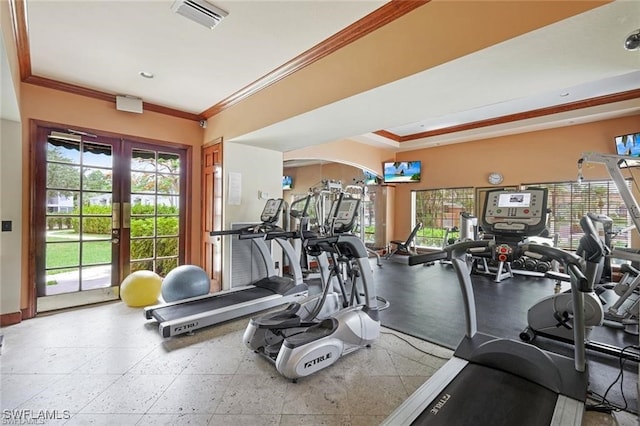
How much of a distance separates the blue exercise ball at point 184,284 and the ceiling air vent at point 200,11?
2.90m

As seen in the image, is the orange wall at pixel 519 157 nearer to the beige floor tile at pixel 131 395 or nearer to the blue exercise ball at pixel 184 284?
the blue exercise ball at pixel 184 284

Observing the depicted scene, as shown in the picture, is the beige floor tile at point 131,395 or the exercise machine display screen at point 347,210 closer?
the beige floor tile at point 131,395

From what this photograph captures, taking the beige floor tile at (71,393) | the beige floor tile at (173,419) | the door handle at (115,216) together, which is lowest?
the beige floor tile at (173,419)

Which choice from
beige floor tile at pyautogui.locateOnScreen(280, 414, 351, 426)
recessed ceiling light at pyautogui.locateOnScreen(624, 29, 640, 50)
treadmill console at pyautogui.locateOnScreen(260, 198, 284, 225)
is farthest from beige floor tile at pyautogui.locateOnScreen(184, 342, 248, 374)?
recessed ceiling light at pyautogui.locateOnScreen(624, 29, 640, 50)

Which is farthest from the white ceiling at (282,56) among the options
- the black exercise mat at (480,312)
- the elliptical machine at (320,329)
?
the black exercise mat at (480,312)

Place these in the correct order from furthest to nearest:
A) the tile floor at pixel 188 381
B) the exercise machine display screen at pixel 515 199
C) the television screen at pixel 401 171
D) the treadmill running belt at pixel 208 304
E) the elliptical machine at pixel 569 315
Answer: the television screen at pixel 401 171, the treadmill running belt at pixel 208 304, the elliptical machine at pixel 569 315, the exercise machine display screen at pixel 515 199, the tile floor at pixel 188 381

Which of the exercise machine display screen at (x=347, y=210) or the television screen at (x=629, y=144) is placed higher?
the television screen at (x=629, y=144)

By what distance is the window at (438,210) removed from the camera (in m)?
7.23

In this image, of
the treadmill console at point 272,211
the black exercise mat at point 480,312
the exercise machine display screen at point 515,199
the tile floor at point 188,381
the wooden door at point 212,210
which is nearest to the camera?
the tile floor at point 188,381

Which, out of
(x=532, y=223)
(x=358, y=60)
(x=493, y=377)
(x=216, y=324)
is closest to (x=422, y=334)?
(x=493, y=377)

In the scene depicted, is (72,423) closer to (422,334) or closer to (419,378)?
(419,378)

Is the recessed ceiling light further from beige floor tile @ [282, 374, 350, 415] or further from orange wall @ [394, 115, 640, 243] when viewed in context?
orange wall @ [394, 115, 640, 243]

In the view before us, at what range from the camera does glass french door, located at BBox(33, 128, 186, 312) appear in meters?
3.71

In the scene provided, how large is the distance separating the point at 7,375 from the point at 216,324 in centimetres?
166
